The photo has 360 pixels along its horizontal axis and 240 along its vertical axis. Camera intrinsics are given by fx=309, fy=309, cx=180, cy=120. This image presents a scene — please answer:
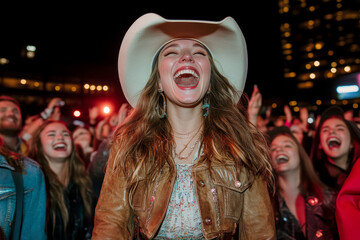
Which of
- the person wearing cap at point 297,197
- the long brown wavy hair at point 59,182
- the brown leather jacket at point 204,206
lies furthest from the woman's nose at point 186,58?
the long brown wavy hair at point 59,182

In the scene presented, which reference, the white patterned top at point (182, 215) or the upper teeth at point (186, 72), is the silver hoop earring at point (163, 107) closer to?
the upper teeth at point (186, 72)

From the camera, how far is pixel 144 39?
7.97ft

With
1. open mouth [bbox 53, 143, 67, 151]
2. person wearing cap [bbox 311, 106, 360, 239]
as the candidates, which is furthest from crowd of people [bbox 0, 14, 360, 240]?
open mouth [bbox 53, 143, 67, 151]

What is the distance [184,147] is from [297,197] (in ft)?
6.95

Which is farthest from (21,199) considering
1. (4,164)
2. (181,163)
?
(181,163)

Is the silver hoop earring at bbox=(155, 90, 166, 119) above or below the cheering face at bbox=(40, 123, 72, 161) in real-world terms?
above

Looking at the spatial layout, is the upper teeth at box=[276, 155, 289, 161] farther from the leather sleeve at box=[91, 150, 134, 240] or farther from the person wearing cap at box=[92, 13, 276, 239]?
the leather sleeve at box=[91, 150, 134, 240]

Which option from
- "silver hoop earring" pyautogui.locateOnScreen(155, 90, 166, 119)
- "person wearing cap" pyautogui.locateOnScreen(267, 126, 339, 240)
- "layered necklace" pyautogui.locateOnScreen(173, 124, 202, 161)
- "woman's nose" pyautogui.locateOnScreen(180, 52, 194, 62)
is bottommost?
"person wearing cap" pyautogui.locateOnScreen(267, 126, 339, 240)

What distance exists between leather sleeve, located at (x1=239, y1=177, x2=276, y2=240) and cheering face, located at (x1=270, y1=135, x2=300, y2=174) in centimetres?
177

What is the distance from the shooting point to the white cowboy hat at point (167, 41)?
2.33 meters

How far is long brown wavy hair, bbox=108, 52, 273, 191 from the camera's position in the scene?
2.22 m

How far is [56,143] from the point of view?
4270 millimetres

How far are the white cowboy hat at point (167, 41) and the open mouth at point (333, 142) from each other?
211cm

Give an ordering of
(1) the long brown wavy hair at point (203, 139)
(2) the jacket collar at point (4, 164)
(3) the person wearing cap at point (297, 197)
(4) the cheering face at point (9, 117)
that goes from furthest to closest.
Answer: (4) the cheering face at point (9, 117)
(3) the person wearing cap at point (297, 197)
(2) the jacket collar at point (4, 164)
(1) the long brown wavy hair at point (203, 139)
